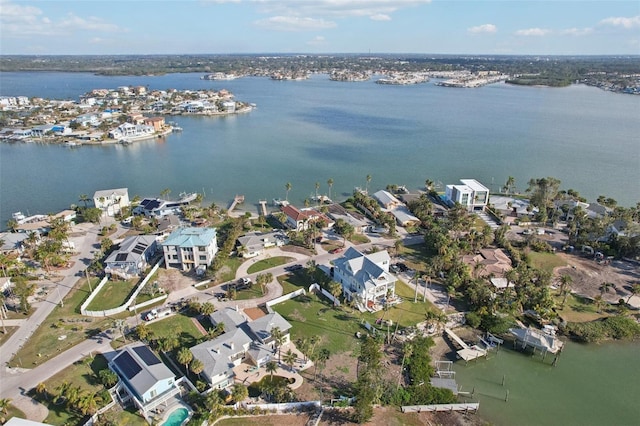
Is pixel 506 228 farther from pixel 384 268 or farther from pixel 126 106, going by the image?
pixel 126 106

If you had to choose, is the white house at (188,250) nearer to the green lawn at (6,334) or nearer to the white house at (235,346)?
the white house at (235,346)

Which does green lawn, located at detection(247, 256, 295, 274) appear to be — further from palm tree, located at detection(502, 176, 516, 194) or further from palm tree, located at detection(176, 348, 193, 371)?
palm tree, located at detection(502, 176, 516, 194)

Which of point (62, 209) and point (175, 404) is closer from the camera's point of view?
point (175, 404)

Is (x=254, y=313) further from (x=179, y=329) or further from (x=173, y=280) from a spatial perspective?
(x=173, y=280)

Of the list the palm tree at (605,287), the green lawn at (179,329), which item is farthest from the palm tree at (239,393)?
the palm tree at (605,287)

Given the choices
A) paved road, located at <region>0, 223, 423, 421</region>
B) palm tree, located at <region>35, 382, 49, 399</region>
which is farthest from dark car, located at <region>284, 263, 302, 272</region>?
palm tree, located at <region>35, 382, 49, 399</region>

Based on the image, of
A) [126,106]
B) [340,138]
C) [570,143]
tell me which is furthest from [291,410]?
[126,106]
